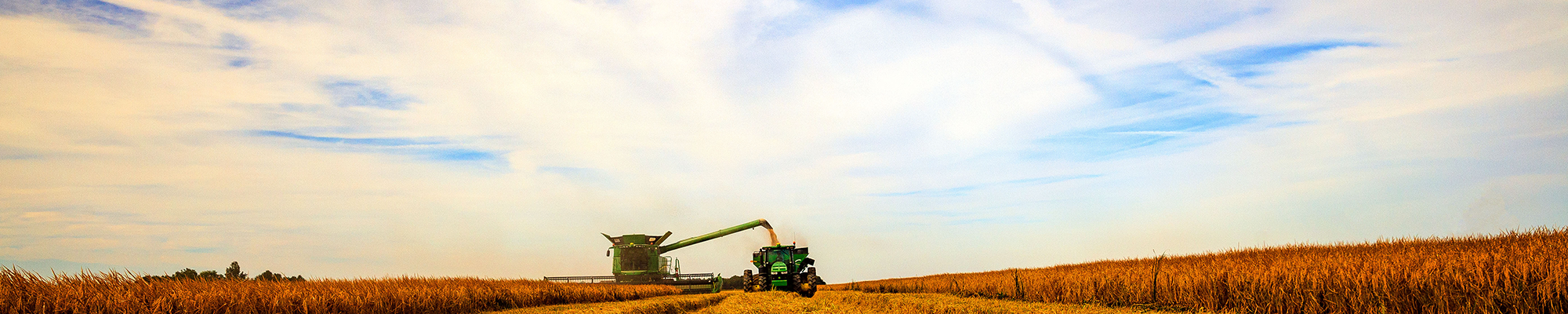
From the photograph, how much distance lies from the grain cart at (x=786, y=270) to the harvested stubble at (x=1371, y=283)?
12929 millimetres

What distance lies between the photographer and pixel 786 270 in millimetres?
27516

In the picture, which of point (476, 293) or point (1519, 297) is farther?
point (476, 293)

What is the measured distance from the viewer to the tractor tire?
27.1 meters

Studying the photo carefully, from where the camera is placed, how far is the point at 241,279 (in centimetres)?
1031

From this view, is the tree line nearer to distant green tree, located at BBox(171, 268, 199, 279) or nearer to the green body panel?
distant green tree, located at BBox(171, 268, 199, 279)

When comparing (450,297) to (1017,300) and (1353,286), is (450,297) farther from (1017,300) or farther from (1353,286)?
(1353,286)

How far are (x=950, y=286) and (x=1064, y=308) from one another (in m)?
9.39

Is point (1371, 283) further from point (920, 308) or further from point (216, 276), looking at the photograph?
point (216, 276)

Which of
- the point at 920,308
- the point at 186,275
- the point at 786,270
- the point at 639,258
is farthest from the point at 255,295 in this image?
the point at 639,258

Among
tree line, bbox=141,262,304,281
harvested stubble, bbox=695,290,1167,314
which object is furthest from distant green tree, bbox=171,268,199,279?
harvested stubble, bbox=695,290,1167,314

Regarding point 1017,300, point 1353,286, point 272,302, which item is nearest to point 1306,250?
point 1017,300

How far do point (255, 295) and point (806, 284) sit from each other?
19947 mm

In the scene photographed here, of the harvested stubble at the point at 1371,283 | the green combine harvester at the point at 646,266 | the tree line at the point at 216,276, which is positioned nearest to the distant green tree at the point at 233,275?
the tree line at the point at 216,276

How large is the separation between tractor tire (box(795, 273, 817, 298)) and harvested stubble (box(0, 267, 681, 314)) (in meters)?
12.0
